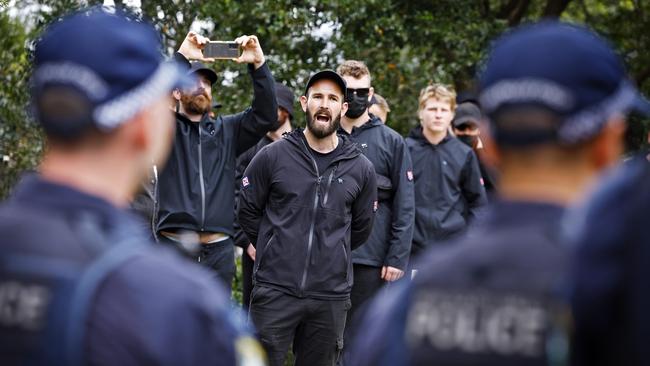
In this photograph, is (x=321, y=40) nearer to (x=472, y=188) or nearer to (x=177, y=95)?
(x=472, y=188)

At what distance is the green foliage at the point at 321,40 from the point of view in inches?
488

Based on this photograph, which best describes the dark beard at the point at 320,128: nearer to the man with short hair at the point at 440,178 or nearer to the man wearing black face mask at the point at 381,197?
the man wearing black face mask at the point at 381,197

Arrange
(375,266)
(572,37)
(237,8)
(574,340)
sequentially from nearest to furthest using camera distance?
(574,340) → (572,37) → (375,266) → (237,8)

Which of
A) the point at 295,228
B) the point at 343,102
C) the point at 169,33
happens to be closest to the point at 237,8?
the point at 169,33

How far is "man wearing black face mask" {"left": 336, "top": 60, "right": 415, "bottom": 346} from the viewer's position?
32.3 ft

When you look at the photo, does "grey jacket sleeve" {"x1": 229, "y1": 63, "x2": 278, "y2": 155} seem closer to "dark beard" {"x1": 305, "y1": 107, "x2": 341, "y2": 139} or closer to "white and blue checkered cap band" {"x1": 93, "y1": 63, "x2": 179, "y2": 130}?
"dark beard" {"x1": 305, "y1": 107, "x2": 341, "y2": 139}

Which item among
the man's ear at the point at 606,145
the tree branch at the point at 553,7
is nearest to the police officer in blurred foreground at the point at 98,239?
the man's ear at the point at 606,145

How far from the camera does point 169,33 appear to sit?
47.3 ft

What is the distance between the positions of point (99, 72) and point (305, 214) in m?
5.66

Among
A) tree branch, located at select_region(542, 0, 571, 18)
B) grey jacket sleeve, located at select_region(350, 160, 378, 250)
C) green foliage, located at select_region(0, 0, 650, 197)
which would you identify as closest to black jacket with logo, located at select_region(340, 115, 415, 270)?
grey jacket sleeve, located at select_region(350, 160, 378, 250)

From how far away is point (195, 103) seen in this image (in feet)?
28.7

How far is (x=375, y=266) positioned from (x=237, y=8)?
201 inches

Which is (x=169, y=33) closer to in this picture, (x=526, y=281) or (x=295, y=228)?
(x=295, y=228)

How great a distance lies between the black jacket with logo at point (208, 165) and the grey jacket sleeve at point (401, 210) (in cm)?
154
